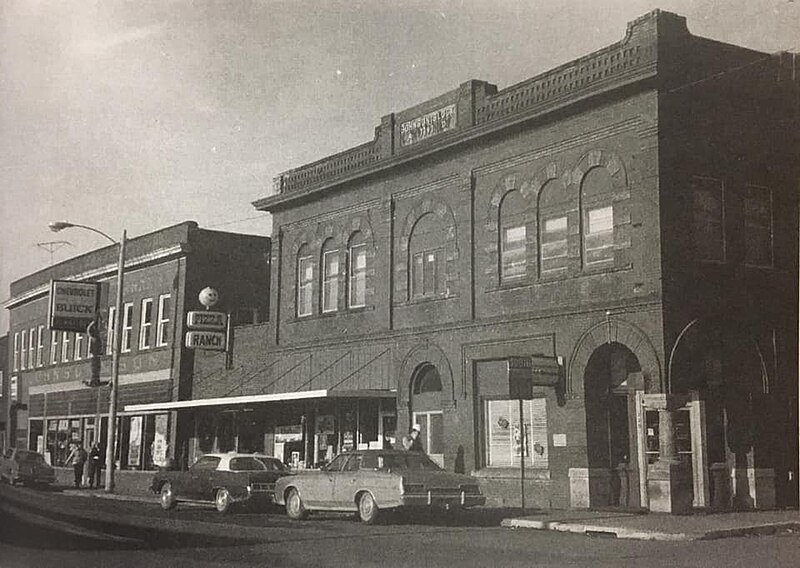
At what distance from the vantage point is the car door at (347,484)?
56.0 feet

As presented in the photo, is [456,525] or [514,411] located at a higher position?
[514,411]

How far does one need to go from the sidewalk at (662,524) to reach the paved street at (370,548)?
1.34 ft

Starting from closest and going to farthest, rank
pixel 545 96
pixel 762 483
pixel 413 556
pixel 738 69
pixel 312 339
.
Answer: pixel 413 556 → pixel 738 69 → pixel 762 483 → pixel 545 96 → pixel 312 339

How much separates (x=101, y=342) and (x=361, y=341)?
382 inches

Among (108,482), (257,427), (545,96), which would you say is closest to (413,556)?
(545,96)

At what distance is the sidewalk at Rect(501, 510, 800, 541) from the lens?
1380cm

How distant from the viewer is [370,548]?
1315 centimetres

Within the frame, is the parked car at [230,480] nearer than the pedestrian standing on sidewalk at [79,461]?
Yes

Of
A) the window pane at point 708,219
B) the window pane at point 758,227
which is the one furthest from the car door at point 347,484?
the window pane at point 758,227

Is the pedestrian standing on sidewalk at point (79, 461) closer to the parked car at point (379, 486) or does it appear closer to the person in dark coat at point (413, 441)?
the person in dark coat at point (413, 441)

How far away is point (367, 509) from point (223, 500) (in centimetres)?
390

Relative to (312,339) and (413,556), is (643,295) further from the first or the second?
(312,339)

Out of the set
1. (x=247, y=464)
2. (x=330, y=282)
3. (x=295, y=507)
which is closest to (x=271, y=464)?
(x=247, y=464)

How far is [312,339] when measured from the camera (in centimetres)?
2606
